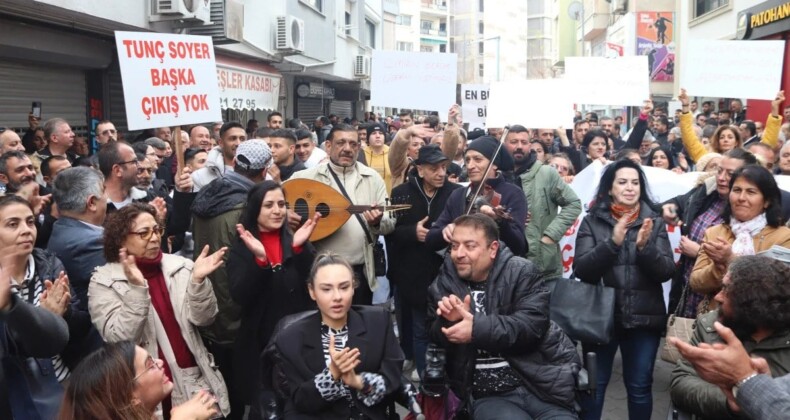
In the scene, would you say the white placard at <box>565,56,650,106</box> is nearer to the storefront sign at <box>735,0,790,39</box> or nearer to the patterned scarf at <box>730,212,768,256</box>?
the patterned scarf at <box>730,212,768,256</box>

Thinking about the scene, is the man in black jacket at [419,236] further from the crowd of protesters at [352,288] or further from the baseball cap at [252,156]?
the baseball cap at [252,156]

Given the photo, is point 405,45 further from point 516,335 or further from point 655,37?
point 516,335

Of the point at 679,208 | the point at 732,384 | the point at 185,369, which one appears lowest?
the point at 185,369

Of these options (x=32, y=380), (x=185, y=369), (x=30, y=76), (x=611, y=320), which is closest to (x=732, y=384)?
(x=611, y=320)

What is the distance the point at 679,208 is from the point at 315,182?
107 inches

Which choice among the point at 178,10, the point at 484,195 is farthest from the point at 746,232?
the point at 178,10

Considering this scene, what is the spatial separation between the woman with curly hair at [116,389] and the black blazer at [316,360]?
94cm

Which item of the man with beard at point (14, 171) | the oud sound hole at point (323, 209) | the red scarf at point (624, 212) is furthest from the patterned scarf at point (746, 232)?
the man with beard at point (14, 171)

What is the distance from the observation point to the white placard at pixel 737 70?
8.36 metres

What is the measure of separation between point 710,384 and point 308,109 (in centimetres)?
2277

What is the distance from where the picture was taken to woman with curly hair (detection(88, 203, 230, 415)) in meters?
3.91

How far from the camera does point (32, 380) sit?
3.58 m

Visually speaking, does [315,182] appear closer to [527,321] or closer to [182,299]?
[182,299]

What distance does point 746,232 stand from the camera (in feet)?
14.5
